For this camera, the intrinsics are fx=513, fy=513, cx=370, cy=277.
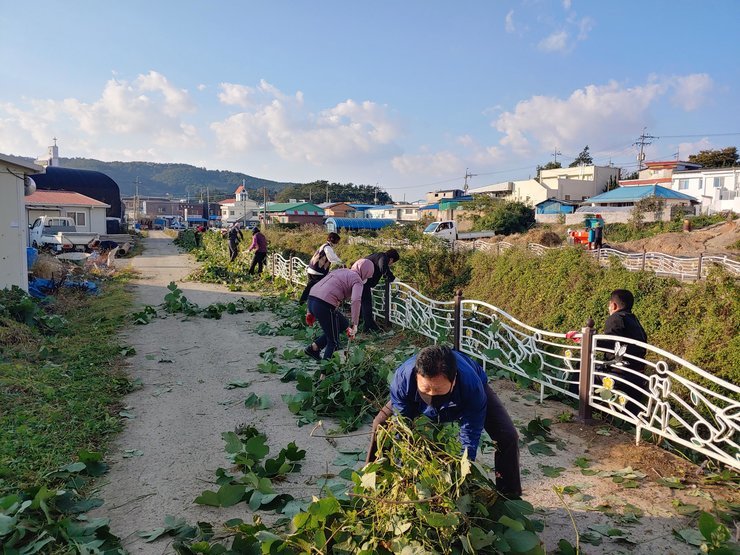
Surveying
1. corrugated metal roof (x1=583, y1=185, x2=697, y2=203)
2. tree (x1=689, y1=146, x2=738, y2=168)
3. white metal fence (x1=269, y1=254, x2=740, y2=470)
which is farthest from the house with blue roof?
white metal fence (x1=269, y1=254, x2=740, y2=470)

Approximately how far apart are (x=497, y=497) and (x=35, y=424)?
4.22 metres

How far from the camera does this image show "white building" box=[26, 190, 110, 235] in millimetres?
31109

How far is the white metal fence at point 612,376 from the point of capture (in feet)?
13.2

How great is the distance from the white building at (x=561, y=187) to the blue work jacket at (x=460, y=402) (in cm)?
5170

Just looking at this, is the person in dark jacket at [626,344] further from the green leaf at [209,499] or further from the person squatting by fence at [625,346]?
the green leaf at [209,499]

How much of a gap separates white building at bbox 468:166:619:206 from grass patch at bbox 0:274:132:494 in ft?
160

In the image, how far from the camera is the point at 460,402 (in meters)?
2.86

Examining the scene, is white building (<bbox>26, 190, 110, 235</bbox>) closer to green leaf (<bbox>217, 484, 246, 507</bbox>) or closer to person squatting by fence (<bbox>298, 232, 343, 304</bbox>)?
person squatting by fence (<bbox>298, 232, 343, 304</bbox>)

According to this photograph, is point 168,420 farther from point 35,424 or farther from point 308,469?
point 308,469

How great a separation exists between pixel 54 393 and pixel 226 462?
2548 millimetres

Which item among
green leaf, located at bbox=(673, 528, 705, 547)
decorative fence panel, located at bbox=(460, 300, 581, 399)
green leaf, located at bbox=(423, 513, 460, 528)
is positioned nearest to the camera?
green leaf, located at bbox=(423, 513, 460, 528)

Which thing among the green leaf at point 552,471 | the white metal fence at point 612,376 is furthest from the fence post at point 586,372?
the green leaf at point 552,471

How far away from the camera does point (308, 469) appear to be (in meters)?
4.17

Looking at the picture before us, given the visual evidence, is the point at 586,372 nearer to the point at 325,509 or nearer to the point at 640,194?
the point at 325,509
